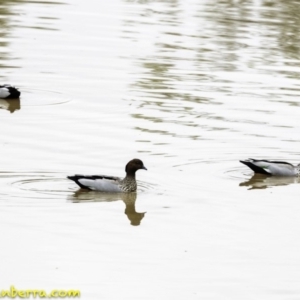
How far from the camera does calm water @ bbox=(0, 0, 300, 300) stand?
13.2 m

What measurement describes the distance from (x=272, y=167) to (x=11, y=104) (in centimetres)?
654

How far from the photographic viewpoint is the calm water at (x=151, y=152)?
13234 mm

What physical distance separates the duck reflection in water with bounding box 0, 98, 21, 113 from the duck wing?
615cm

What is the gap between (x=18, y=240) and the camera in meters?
A: 14.0

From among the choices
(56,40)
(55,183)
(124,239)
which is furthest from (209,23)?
(124,239)

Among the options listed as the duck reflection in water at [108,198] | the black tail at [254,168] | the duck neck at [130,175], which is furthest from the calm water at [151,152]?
the duck neck at [130,175]

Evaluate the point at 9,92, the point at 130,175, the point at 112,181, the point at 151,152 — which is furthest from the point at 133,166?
the point at 9,92

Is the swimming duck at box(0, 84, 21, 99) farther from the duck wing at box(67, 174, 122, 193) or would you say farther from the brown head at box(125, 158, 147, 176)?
the duck wing at box(67, 174, 122, 193)

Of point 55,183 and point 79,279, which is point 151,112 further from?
point 79,279

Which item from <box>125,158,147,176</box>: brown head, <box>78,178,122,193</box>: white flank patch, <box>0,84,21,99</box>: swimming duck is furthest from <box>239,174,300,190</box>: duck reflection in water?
<box>0,84,21,99</box>: swimming duck

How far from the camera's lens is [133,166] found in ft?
55.7

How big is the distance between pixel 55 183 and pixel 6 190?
89cm

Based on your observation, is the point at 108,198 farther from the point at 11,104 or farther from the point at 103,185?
the point at 11,104

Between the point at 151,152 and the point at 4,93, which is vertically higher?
the point at 151,152
